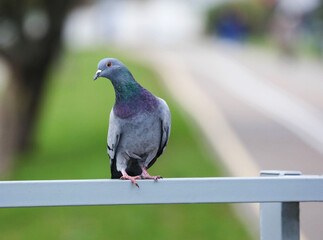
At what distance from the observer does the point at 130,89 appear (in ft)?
8.80

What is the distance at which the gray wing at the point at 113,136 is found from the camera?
2.87m

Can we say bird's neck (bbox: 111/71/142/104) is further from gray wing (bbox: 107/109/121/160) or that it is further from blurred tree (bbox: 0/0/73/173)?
blurred tree (bbox: 0/0/73/173)

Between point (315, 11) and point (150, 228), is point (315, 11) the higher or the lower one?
the higher one

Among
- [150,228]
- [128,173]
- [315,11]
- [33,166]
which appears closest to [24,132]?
[33,166]

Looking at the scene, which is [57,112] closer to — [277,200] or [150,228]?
[150,228]

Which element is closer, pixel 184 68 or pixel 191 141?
pixel 191 141

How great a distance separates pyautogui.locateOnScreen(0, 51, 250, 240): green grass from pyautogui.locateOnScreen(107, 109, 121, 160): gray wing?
5780 millimetres

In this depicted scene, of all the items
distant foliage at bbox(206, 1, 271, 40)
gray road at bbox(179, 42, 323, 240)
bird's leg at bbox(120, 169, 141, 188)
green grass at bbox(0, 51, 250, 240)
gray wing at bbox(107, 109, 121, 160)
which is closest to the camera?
bird's leg at bbox(120, 169, 141, 188)

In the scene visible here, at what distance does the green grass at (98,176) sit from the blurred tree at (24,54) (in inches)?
30.8

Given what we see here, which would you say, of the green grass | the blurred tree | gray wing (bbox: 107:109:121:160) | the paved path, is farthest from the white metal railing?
the blurred tree

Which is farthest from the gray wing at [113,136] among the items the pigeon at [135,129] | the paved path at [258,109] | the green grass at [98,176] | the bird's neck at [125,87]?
the green grass at [98,176]

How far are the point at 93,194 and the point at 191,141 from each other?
13478 millimetres

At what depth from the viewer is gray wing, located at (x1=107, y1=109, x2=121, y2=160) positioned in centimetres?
287

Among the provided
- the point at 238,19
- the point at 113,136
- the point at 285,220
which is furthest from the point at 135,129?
the point at 238,19
